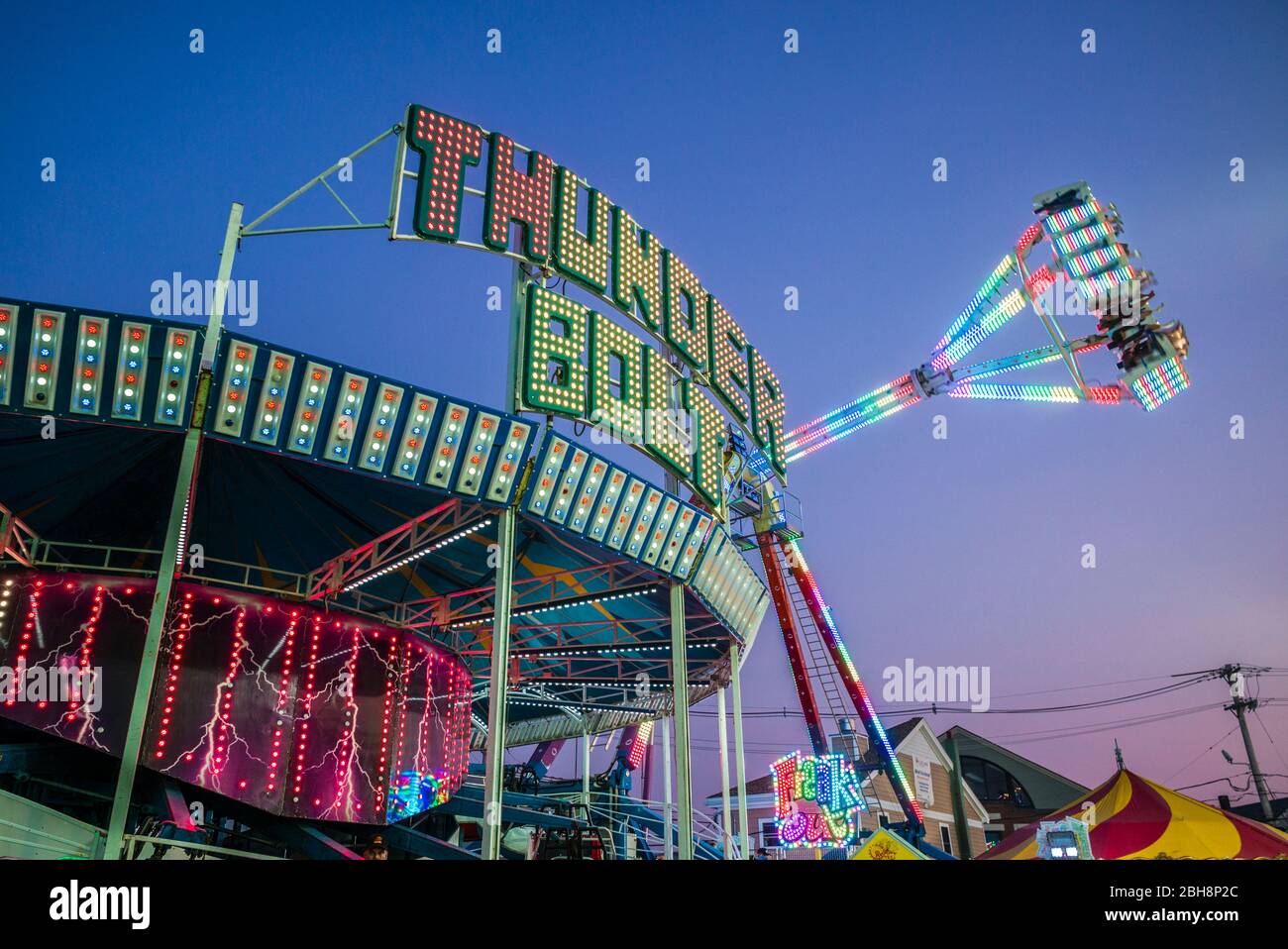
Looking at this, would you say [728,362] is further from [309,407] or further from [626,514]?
[309,407]

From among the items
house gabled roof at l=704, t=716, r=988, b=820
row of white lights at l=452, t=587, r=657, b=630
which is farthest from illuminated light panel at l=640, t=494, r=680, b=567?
house gabled roof at l=704, t=716, r=988, b=820

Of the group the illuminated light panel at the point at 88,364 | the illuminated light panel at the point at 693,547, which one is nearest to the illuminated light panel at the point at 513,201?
the illuminated light panel at the point at 693,547

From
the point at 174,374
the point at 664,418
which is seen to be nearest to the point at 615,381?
the point at 664,418

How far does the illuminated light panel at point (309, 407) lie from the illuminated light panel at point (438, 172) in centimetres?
464

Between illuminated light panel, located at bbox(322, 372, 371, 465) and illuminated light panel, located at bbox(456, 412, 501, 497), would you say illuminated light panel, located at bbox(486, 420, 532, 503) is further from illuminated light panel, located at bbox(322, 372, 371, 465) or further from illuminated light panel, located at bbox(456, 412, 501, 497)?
illuminated light panel, located at bbox(322, 372, 371, 465)

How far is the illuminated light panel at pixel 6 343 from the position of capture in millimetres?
12148

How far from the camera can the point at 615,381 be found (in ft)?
64.2

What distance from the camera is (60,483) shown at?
1636 cm

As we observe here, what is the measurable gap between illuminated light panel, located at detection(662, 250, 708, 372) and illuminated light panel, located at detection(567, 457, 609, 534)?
671 centimetres

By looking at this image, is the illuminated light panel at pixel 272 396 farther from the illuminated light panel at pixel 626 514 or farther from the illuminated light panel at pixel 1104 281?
the illuminated light panel at pixel 1104 281

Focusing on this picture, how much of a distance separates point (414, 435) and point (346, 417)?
1.10 metres
